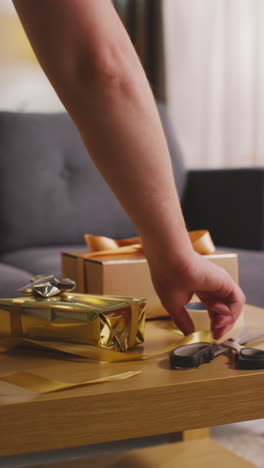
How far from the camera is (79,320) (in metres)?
0.81

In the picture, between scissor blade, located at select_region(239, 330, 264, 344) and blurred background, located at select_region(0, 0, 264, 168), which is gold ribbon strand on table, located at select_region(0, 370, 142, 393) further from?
blurred background, located at select_region(0, 0, 264, 168)

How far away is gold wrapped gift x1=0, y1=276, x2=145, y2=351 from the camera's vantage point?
0.80 meters

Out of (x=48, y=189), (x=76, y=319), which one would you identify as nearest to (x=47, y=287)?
(x=76, y=319)

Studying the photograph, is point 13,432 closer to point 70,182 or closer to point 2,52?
point 70,182

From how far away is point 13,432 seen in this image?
58 centimetres

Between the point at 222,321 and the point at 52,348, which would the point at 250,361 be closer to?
the point at 222,321

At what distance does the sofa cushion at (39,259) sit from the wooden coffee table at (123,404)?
96cm

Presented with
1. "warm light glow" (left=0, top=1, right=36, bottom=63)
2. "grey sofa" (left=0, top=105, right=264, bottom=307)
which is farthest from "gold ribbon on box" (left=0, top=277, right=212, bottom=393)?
"warm light glow" (left=0, top=1, right=36, bottom=63)

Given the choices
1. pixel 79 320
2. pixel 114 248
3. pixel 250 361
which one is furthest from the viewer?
pixel 114 248

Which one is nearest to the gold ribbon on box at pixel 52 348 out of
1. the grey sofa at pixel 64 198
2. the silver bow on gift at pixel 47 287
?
the silver bow on gift at pixel 47 287

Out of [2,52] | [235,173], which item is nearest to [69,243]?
[235,173]

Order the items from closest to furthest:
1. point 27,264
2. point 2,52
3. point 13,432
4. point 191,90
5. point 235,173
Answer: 1. point 13,432
2. point 27,264
3. point 235,173
4. point 2,52
5. point 191,90

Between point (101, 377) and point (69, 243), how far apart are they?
1.70 m

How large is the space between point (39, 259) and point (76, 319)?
114cm
